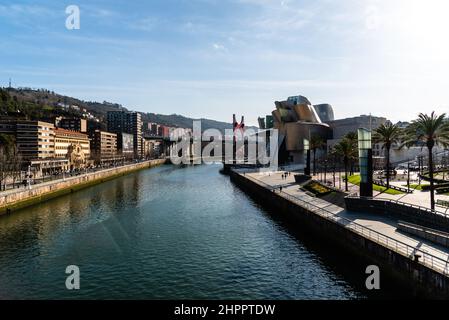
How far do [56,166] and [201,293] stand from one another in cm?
9612

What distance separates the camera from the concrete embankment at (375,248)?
709 inches

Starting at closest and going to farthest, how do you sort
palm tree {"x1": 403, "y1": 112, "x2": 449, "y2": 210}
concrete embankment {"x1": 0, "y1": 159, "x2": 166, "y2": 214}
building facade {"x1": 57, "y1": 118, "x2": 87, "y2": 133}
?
palm tree {"x1": 403, "y1": 112, "x2": 449, "y2": 210} → concrete embankment {"x1": 0, "y1": 159, "x2": 166, "y2": 214} → building facade {"x1": 57, "y1": 118, "x2": 87, "y2": 133}

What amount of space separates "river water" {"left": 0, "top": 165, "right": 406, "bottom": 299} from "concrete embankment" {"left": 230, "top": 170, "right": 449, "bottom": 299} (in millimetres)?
1480

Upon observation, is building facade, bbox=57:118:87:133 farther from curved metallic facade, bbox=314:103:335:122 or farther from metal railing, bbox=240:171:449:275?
metal railing, bbox=240:171:449:275

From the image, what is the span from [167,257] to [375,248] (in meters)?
14.7

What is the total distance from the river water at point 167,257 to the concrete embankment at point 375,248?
148cm

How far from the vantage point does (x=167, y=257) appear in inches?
1088

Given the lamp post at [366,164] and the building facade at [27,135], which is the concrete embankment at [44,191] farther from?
the lamp post at [366,164]

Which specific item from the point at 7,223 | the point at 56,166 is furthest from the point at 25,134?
the point at 7,223

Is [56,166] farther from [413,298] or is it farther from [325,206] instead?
[413,298]

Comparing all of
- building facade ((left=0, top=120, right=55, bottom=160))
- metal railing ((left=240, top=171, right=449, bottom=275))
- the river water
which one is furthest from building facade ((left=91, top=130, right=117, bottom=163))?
metal railing ((left=240, top=171, right=449, bottom=275))

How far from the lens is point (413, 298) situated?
1941 cm

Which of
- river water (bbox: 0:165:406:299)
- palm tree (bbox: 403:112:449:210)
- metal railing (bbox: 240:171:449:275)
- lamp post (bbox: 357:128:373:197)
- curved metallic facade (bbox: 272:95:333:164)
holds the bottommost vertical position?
river water (bbox: 0:165:406:299)

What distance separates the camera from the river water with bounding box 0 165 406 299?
2156 cm
